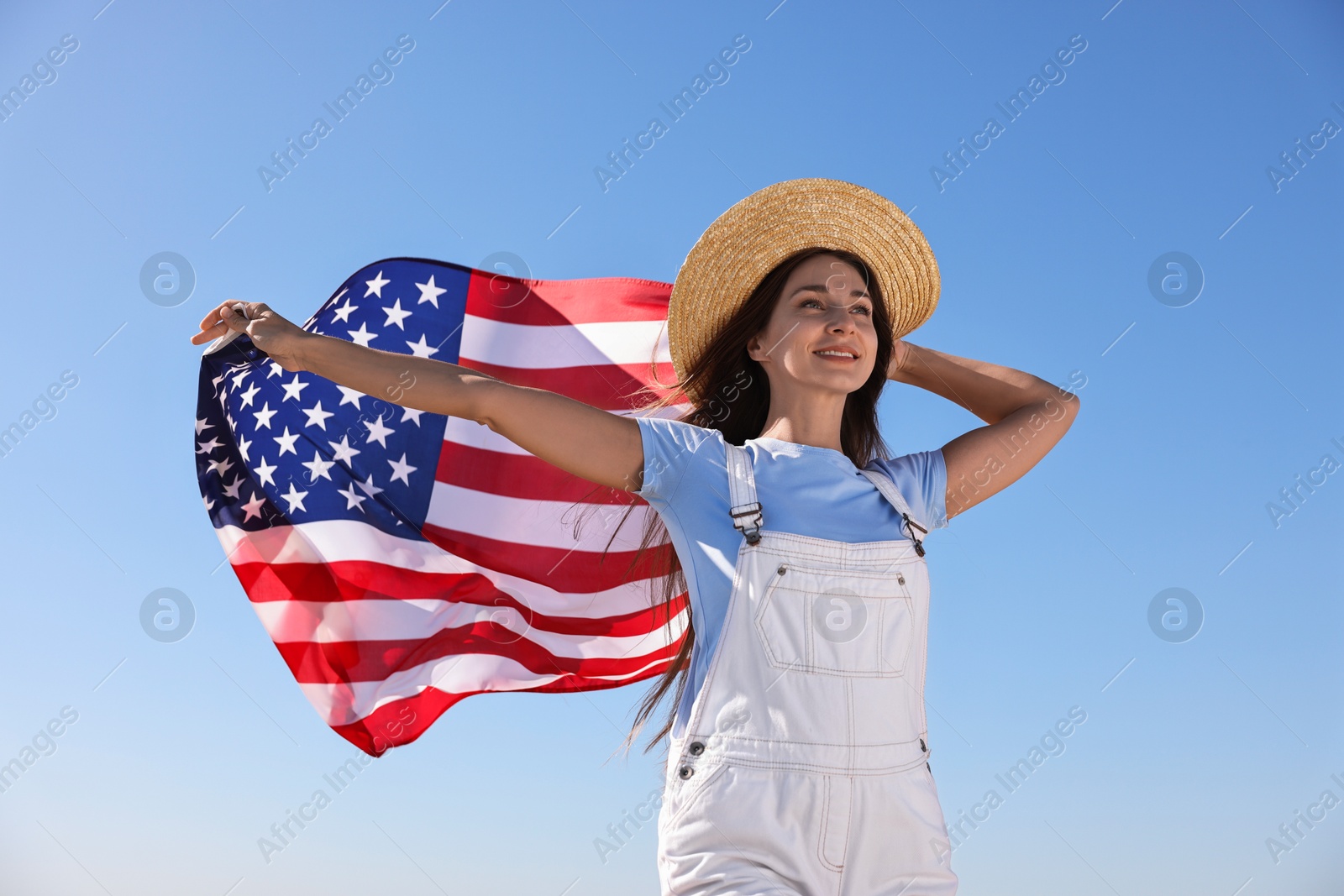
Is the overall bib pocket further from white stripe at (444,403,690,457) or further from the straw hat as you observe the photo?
white stripe at (444,403,690,457)

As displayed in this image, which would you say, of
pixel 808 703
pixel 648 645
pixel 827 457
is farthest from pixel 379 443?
pixel 808 703

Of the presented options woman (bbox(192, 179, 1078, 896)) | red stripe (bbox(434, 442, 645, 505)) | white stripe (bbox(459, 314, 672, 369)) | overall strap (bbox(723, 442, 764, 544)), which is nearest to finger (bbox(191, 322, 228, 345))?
woman (bbox(192, 179, 1078, 896))

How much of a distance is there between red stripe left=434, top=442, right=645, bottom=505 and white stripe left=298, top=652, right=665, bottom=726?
0.83 m

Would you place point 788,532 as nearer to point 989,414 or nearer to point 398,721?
point 989,414

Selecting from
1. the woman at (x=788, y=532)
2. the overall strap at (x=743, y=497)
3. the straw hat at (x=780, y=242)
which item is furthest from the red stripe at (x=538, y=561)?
the overall strap at (x=743, y=497)

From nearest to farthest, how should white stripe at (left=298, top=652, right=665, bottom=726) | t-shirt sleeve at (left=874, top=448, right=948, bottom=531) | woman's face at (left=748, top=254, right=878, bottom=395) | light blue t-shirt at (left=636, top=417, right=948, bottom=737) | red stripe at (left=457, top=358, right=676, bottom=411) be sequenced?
light blue t-shirt at (left=636, top=417, right=948, bottom=737), t-shirt sleeve at (left=874, top=448, right=948, bottom=531), woman's face at (left=748, top=254, right=878, bottom=395), white stripe at (left=298, top=652, right=665, bottom=726), red stripe at (left=457, top=358, right=676, bottom=411)

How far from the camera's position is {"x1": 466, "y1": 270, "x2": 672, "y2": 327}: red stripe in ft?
17.6

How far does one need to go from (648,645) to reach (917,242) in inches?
93.2

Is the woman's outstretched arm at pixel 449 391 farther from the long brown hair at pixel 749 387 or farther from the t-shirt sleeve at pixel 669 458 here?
the long brown hair at pixel 749 387

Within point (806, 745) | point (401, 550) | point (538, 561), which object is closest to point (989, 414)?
point (806, 745)

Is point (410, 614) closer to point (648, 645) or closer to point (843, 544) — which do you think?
point (648, 645)

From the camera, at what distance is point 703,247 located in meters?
3.60

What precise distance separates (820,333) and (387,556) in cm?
254

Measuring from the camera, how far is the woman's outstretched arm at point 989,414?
3352mm
